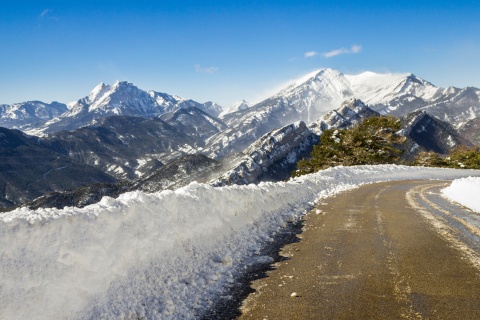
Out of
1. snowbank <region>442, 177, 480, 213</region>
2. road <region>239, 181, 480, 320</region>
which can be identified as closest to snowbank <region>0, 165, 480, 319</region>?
road <region>239, 181, 480, 320</region>

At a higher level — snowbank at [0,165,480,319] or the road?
snowbank at [0,165,480,319]

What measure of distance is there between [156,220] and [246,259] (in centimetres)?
240

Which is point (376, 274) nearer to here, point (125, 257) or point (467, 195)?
point (125, 257)

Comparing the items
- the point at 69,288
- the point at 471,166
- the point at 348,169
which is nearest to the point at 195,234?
the point at 69,288

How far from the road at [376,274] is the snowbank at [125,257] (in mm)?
1127

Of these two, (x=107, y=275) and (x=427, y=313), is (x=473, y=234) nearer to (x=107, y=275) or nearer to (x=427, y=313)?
(x=427, y=313)

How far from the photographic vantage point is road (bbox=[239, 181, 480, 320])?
5984mm

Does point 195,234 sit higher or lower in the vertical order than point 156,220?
lower

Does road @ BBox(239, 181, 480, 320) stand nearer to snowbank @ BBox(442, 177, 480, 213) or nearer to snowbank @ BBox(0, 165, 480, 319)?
snowbank @ BBox(0, 165, 480, 319)

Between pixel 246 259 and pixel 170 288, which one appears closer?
pixel 170 288

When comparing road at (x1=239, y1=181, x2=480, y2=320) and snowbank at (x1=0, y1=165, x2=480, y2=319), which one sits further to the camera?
road at (x1=239, y1=181, x2=480, y2=320)

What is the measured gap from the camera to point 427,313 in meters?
5.70

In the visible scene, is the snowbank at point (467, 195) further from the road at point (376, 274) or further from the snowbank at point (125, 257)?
the snowbank at point (125, 257)

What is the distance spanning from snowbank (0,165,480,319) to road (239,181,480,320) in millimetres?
1127
